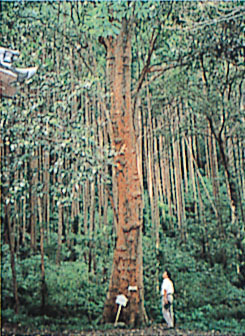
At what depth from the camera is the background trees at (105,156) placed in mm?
5137

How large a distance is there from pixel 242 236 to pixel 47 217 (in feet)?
14.0

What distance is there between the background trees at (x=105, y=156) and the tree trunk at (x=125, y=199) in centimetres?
22

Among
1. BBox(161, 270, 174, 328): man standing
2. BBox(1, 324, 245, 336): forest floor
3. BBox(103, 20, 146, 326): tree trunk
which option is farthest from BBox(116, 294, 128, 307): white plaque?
BBox(161, 270, 174, 328): man standing

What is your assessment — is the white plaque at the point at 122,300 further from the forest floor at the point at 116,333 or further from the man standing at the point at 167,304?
the man standing at the point at 167,304

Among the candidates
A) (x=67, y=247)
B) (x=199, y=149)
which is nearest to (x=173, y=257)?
(x=67, y=247)

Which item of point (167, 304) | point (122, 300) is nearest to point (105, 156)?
point (122, 300)

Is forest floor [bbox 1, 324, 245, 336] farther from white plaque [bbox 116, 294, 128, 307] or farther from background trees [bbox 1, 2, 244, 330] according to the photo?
background trees [bbox 1, 2, 244, 330]

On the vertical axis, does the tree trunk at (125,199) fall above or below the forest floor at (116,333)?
above

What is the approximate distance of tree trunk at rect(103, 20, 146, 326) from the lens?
5.85m

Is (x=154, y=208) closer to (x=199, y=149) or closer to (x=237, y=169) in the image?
(x=237, y=169)

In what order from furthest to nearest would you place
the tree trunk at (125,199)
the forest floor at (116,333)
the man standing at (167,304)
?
the man standing at (167,304)
the tree trunk at (125,199)
the forest floor at (116,333)

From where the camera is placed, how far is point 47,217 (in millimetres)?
9133

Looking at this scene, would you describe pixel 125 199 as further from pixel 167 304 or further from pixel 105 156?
pixel 167 304

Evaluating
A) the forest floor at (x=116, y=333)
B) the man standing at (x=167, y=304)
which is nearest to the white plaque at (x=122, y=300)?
the forest floor at (x=116, y=333)
